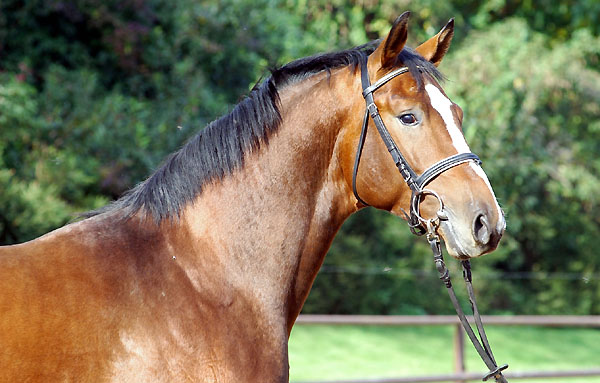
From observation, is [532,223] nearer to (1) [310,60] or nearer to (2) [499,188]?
(2) [499,188]

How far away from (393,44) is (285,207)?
71 cm

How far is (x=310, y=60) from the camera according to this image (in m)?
2.56

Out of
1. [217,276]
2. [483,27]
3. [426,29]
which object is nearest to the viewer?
[217,276]

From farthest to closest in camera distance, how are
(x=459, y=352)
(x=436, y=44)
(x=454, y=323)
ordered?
(x=459, y=352) → (x=454, y=323) → (x=436, y=44)

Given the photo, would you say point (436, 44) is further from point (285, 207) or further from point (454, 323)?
point (454, 323)

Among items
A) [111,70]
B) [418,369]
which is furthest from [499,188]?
[111,70]

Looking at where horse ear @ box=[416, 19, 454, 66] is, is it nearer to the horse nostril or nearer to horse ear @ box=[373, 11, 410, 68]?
horse ear @ box=[373, 11, 410, 68]

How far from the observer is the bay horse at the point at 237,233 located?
203 cm

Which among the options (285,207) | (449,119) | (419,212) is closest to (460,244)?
(419,212)

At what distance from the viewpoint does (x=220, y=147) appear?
2.41m

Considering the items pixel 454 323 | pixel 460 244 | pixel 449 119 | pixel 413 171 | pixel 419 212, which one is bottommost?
pixel 460 244

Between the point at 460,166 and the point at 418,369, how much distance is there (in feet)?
27.7

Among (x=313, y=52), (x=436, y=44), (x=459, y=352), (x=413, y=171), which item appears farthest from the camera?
(x=313, y=52)

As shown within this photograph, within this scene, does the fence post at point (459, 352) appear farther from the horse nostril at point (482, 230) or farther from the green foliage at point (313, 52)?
the horse nostril at point (482, 230)
